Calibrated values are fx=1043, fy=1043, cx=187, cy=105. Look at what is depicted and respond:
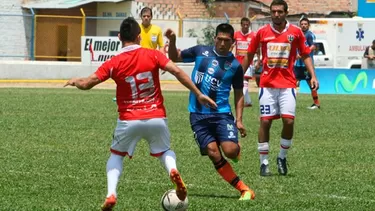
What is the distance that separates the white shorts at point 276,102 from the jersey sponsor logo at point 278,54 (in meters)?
0.31

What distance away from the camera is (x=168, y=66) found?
913 centimetres

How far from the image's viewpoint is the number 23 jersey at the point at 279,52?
1237cm

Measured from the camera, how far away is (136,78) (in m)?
9.14

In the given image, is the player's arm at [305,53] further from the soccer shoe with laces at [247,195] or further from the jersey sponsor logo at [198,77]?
the soccer shoe with laces at [247,195]

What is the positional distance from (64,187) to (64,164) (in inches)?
83.8

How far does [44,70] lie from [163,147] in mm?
28923

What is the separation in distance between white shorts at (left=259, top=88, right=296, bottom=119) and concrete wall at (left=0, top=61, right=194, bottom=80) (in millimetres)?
25012

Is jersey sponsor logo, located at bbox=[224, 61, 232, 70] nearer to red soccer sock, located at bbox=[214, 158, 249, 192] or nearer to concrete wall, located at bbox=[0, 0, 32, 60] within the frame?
red soccer sock, located at bbox=[214, 158, 249, 192]

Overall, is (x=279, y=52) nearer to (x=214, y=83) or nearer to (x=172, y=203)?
(x=214, y=83)

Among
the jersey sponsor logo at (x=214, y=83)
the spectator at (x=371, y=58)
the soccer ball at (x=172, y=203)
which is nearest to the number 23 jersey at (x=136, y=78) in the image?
the soccer ball at (x=172, y=203)

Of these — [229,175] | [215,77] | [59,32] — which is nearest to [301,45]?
[215,77]

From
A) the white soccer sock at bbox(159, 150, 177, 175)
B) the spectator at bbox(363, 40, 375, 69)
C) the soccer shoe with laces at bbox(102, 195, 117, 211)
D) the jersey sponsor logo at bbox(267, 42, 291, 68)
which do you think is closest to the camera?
the soccer shoe with laces at bbox(102, 195, 117, 211)

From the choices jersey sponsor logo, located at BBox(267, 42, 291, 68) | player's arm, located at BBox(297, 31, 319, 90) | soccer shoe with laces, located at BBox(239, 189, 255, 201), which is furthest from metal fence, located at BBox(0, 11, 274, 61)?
soccer shoe with laces, located at BBox(239, 189, 255, 201)

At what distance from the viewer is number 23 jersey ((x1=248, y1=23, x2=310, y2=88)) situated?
12367mm
